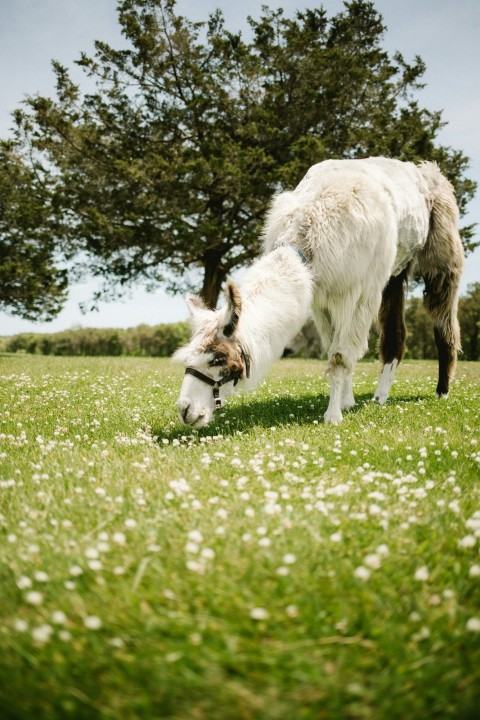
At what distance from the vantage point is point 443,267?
28.3ft

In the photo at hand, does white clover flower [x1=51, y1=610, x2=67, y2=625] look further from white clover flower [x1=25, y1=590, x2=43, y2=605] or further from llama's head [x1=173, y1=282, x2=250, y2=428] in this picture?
llama's head [x1=173, y1=282, x2=250, y2=428]

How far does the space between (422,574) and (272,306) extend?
3.85 meters

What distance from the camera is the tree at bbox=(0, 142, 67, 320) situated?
90.5 ft

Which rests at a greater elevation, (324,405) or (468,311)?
(468,311)

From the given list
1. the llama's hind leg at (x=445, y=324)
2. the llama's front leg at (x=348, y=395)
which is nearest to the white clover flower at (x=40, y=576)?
the llama's front leg at (x=348, y=395)

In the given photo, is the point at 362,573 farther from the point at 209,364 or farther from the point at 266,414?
the point at 266,414

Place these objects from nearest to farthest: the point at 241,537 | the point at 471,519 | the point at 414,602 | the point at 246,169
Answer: the point at 414,602, the point at 241,537, the point at 471,519, the point at 246,169

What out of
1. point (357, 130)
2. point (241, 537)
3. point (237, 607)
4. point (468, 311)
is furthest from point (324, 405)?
point (468, 311)

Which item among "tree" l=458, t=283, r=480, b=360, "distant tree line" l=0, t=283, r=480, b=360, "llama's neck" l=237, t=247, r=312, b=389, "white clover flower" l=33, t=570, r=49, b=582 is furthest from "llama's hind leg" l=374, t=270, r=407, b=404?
A: "tree" l=458, t=283, r=480, b=360

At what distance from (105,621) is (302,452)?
2928 mm

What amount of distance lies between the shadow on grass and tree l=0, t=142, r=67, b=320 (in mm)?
24395

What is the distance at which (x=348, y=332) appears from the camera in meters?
6.52

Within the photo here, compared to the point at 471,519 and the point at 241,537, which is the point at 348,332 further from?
the point at 241,537

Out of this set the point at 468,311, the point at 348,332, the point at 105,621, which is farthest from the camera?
the point at 468,311
